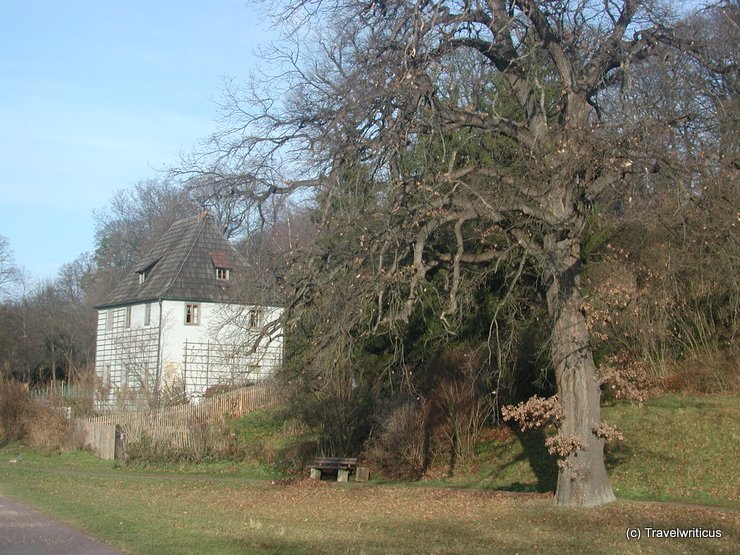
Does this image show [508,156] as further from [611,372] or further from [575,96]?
[611,372]

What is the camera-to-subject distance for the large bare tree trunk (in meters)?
14.7

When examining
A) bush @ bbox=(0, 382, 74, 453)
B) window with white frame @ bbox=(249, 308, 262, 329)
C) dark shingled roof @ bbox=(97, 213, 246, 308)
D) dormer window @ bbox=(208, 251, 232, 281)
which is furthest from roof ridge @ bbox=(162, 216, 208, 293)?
window with white frame @ bbox=(249, 308, 262, 329)

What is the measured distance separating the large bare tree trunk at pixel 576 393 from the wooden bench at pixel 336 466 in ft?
30.1

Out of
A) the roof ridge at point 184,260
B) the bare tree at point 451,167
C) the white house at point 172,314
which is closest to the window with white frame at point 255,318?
the bare tree at point 451,167

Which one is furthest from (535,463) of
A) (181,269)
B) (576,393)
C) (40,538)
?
(181,269)

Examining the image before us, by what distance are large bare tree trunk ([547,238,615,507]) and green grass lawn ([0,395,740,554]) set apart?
1.55 feet

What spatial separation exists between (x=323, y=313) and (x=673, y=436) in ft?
35.2

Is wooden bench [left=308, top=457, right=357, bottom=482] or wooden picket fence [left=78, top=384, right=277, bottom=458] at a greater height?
wooden picket fence [left=78, top=384, right=277, bottom=458]

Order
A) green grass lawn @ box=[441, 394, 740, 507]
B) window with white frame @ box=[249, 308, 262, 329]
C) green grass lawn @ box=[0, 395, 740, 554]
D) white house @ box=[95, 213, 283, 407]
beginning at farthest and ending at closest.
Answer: white house @ box=[95, 213, 283, 407]
green grass lawn @ box=[441, 394, 740, 507]
window with white frame @ box=[249, 308, 262, 329]
green grass lawn @ box=[0, 395, 740, 554]

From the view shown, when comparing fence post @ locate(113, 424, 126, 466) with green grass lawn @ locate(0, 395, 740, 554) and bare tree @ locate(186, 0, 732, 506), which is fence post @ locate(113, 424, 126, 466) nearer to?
green grass lawn @ locate(0, 395, 740, 554)

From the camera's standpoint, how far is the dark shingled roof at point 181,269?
1689 inches

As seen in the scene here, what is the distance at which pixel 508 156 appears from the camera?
21.3 meters

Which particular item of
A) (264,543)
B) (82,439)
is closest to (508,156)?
(264,543)

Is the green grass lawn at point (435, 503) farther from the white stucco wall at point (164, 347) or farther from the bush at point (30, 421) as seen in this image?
the white stucco wall at point (164, 347)
